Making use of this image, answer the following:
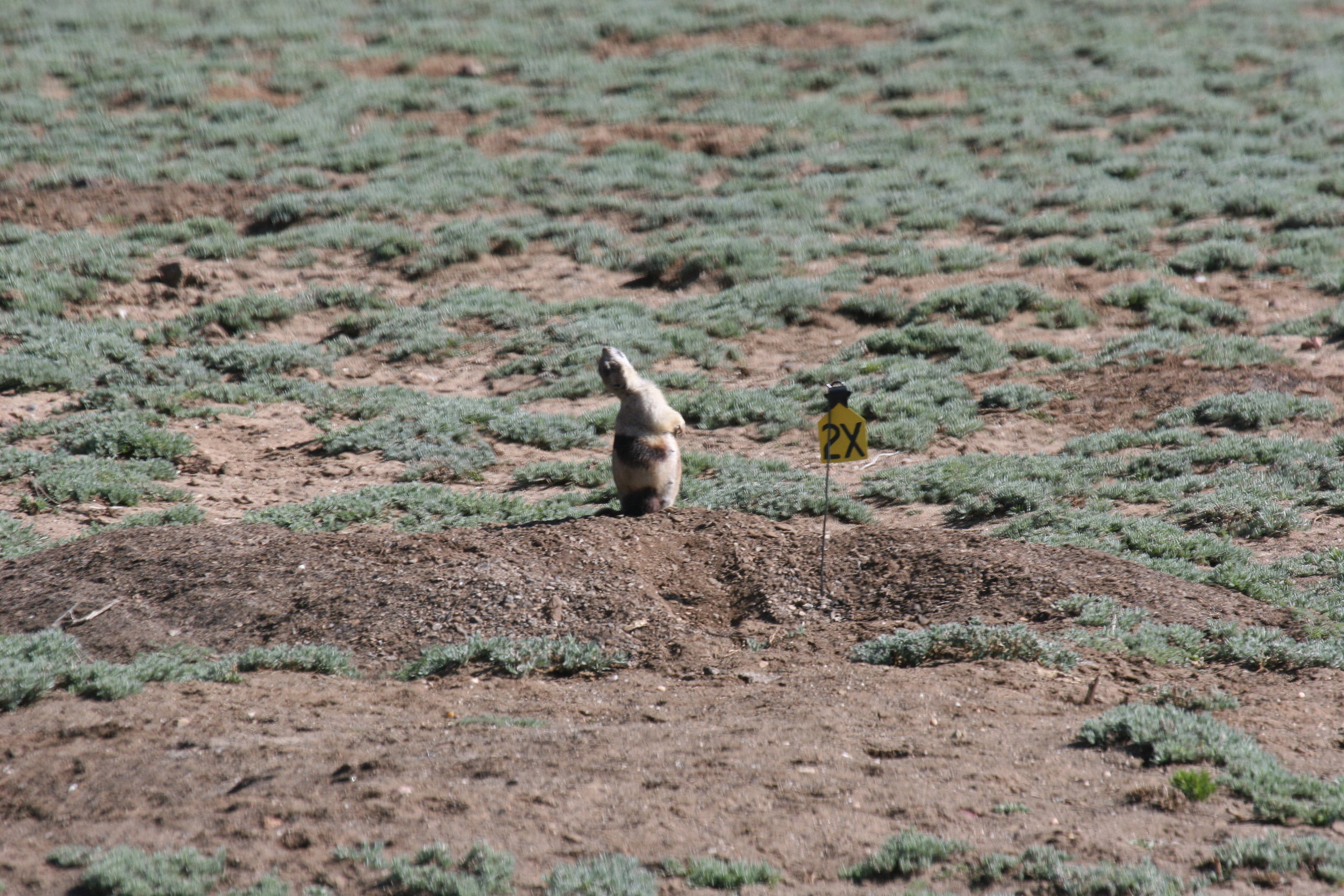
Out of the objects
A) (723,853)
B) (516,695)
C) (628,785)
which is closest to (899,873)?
(723,853)

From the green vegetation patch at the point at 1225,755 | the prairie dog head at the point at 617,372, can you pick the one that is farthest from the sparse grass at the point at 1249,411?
the green vegetation patch at the point at 1225,755

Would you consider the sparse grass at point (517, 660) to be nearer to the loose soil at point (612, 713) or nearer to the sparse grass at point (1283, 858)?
the loose soil at point (612, 713)

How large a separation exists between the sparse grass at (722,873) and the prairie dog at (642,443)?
3.84 metres

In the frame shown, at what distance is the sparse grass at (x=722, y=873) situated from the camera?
4.27 metres

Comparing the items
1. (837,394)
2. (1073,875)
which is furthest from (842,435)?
(1073,875)

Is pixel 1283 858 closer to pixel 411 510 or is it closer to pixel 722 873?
pixel 722 873

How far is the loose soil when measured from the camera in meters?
4.55

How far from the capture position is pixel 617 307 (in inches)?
552

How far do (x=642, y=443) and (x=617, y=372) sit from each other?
0.48 m

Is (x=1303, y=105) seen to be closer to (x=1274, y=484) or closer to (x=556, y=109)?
(x=556, y=109)

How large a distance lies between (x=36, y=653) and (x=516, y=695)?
7.73 ft

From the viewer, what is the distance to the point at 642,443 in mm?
7961

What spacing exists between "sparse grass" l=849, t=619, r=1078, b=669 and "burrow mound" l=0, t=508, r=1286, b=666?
9.3 inches

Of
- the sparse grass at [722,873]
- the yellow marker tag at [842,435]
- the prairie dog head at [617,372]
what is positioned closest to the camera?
the sparse grass at [722,873]
